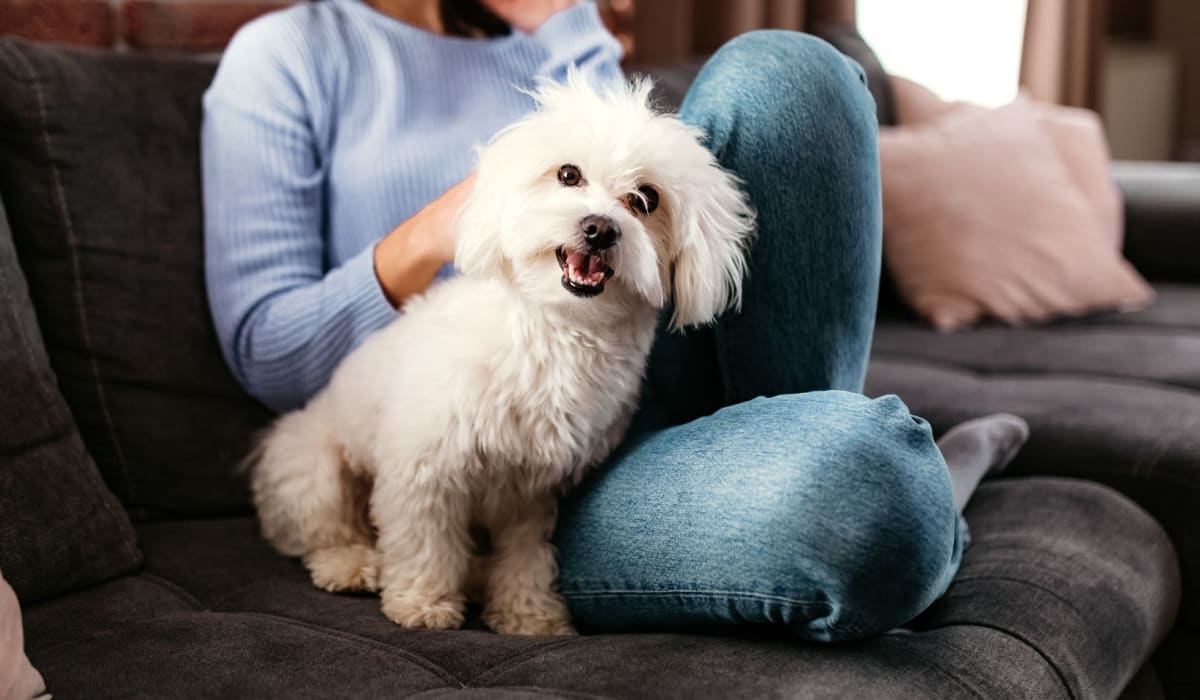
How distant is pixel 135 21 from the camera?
159 centimetres

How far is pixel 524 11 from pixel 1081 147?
1.40 m

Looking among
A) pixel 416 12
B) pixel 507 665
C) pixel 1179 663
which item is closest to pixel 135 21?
pixel 416 12

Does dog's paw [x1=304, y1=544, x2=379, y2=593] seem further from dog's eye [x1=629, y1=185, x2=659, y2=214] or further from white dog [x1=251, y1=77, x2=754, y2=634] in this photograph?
dog's eye [x1=629, y1=185, x2=659, y2=214]

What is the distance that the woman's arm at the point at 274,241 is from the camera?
1293mm

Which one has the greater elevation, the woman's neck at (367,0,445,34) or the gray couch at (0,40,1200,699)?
the woman's neck at (367,0,445,34)

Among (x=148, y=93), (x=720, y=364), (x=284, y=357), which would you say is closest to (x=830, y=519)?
(x=720, y=364)

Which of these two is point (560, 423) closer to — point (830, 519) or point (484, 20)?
point (830, 519)

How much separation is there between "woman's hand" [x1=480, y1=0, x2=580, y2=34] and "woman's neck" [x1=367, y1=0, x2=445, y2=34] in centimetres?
8

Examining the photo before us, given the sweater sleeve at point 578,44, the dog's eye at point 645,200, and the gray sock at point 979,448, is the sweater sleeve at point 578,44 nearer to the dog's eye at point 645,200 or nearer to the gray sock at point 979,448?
the dog's eye at point 645,200

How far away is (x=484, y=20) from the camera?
1631mm

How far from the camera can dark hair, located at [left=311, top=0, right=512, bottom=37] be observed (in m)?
1.60

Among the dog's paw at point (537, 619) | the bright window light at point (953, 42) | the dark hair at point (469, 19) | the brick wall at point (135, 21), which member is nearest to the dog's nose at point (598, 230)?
the dog's paw at point (537, 619)

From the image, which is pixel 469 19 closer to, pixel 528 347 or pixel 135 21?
pixel 135 21

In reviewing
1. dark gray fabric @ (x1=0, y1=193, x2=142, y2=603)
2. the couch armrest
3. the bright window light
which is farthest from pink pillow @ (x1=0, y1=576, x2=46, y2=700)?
the bright window light
